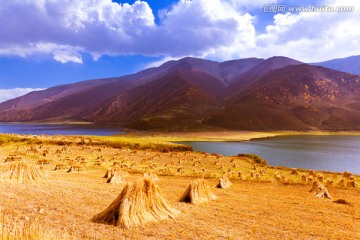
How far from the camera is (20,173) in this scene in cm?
1552

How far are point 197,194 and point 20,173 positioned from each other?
9.12m

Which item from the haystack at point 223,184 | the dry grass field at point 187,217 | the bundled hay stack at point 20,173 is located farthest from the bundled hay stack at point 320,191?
the bundled hay stack at point 20,173

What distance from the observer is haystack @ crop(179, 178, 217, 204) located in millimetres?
14484

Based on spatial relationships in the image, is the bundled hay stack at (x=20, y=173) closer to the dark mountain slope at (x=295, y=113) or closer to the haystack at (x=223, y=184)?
the haystack at (x=223, y=184)

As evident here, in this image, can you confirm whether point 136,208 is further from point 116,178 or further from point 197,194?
point 116,178

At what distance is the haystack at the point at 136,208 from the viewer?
9.78m

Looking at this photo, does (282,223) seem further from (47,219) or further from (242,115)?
Answer: (242,115)

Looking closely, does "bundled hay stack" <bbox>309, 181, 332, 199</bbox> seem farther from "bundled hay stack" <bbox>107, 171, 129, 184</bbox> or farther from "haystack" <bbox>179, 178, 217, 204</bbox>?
"bundled hay stack" <bbox>107, 171, 129, 184</bbox>

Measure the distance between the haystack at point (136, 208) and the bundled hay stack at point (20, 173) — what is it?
24.2 feet

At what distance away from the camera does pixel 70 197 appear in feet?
42.8

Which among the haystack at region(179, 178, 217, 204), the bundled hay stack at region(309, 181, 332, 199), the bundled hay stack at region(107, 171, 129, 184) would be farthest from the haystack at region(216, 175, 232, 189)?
the bundled hay stack at region(107, 171, 129, 184)

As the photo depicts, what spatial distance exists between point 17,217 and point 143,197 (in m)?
3.88

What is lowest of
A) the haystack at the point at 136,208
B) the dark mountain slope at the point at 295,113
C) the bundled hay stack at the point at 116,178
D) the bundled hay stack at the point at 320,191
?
the bundled hay stack at the point at 320,191

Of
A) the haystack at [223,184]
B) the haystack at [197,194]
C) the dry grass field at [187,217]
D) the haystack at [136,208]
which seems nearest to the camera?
the dry grass field at [187,217]
